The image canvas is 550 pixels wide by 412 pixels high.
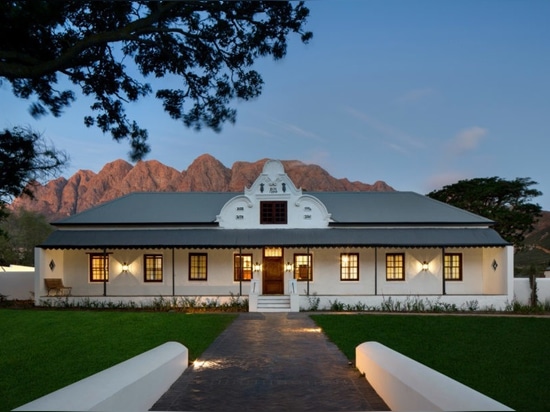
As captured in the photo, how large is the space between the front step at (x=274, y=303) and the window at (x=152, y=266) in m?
5.71

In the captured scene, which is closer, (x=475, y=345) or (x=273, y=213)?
(x=475, y=345)

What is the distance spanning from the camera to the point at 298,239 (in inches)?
928

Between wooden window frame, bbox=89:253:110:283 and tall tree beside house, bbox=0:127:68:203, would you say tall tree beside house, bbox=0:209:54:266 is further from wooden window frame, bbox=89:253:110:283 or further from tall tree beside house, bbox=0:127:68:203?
tall tree beside house, bbox=0:127:68:203

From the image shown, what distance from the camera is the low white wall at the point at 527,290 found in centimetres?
2362

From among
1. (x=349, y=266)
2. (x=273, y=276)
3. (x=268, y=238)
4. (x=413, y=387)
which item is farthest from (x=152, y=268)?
(x=413, y=387)

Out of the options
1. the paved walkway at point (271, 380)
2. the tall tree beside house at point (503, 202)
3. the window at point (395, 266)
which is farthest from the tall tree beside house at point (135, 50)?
the tall tree beside house at point (503, 202)

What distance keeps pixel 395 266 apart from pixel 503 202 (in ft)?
50.4

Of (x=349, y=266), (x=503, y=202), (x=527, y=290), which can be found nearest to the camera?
(x=527, y=290)

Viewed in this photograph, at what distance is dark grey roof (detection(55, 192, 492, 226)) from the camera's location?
2525cm

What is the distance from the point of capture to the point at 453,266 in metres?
25.2

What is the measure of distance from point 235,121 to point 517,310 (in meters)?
18.7

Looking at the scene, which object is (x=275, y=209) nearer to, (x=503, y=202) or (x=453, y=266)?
(x=453, y=266)

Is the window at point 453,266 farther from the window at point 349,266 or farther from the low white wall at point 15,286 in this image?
the low white wall at point 15,286

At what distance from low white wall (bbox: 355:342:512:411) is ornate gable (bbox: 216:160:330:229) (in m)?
16.0
